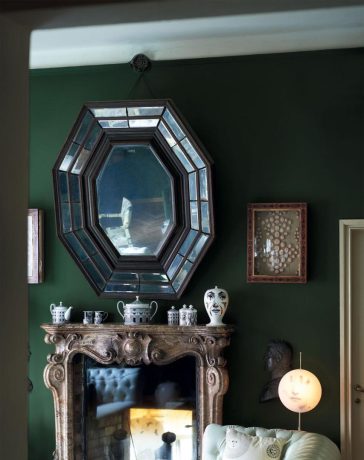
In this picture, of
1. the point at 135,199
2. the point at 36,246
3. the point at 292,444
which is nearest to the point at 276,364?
the point at 292,444

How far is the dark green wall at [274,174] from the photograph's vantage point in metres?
5.12

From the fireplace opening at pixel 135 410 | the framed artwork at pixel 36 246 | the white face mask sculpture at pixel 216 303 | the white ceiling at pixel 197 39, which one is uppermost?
the white ceiling at pixel 197 39

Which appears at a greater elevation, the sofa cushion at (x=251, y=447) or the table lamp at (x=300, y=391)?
the table lamp at (x=300, y=391)

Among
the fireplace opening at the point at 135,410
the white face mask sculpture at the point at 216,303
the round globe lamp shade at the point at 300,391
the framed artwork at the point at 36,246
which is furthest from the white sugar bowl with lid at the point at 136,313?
the round globe lamp shade at the point at 300,391

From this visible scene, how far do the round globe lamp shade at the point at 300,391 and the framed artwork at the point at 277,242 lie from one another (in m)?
0.70

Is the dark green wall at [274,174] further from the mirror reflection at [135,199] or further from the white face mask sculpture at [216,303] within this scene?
the mirror reflection at [135,199]

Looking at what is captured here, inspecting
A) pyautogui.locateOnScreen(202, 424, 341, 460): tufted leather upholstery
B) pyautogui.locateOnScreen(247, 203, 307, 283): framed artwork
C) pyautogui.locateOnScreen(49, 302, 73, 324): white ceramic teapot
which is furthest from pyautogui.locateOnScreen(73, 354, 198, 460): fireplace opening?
pyautogui.locateOnScreen(247, 203, 307, 283): framed artwork

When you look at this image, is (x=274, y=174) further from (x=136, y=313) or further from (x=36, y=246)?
(x=36, y=246)

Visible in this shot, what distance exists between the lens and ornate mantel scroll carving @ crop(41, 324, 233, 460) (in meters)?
5.12

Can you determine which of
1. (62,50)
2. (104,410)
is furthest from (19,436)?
(62,50)

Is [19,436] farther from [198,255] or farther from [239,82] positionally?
[239,82]

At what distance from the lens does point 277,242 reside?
17.0 feet

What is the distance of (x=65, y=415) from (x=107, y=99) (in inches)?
97.5

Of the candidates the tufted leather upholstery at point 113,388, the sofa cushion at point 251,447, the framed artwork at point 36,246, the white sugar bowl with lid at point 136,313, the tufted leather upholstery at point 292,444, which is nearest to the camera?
the tufted leather upholstery at point 292,444
